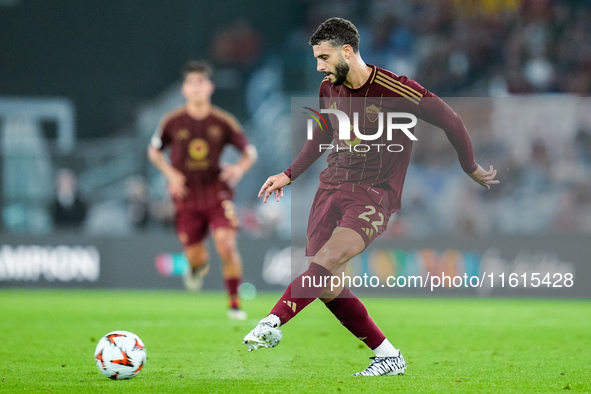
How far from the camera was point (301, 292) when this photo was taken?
522 cm

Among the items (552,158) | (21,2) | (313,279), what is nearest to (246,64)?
(21,2)

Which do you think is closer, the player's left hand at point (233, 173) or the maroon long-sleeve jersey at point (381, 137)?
the maroon long-sleeve jersey at point (381, 137)

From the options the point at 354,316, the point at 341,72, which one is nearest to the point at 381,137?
the point at 341,72

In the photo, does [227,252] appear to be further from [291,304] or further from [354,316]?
[291,304]

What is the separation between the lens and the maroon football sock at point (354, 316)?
573 centimetres

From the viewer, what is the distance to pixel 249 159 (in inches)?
411

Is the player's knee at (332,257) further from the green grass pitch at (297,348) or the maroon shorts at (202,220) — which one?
the maroon shorts at (202,220)

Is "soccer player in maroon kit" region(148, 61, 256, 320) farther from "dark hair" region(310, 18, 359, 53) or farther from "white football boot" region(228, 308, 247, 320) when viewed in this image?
"dark hair" region(310, 18, 359, 53)

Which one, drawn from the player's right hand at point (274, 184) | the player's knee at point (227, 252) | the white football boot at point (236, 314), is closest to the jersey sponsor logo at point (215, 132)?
the player's knee at point (227, 252)

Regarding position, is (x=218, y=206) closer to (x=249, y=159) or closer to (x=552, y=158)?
(x=249, y=159)

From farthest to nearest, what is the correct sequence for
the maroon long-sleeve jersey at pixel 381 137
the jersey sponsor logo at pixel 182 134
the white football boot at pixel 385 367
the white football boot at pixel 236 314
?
1. the jersey sponsor logo at pixel 182 134
2. the white football boot at pixel 236 314
3. the white football boot at pixel 385 367
4. the maroon long-sleeve jersey at pixel 381 137

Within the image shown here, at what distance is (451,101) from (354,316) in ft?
37.2

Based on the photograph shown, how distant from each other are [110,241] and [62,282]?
1.10 m

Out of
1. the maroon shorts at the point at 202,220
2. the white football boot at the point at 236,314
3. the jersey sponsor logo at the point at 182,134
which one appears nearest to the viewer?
the white football boot at the point at 236,314
